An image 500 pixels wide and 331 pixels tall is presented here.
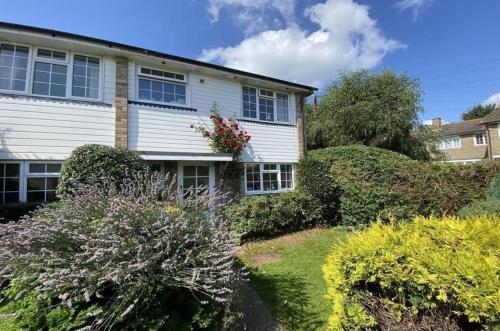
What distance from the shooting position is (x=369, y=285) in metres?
2.78

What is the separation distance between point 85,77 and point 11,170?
3.38m

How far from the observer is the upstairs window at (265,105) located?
11758 millimetres

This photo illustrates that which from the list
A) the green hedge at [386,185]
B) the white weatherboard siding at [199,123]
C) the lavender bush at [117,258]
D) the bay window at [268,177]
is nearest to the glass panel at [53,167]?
the white weatherboard siding at [199,123]

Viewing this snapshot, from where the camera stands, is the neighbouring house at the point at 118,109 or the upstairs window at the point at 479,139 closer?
the neighbouring house at the point at 118,109

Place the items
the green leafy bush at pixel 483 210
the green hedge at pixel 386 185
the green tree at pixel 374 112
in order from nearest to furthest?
the green leafy bush at pixel 483 210, the green hedge at pixel 386 185, the green tree at pixel 374 112

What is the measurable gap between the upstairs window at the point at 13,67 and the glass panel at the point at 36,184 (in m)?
2.56

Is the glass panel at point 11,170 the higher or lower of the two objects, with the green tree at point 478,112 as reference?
lower

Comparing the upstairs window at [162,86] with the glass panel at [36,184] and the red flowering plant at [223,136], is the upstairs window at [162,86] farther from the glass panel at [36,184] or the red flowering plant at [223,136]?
the glass panel at [36,184]

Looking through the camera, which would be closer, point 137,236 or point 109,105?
point 137,236

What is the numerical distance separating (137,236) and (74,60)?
7.83 m

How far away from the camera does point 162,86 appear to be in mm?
9820

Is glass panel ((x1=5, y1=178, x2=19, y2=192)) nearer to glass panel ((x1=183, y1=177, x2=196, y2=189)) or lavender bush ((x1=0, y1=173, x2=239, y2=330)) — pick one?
glass panel ((x1=183, y1=177, x2=196, y2=189))

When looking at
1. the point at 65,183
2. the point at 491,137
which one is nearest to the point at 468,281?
the point at 65,183

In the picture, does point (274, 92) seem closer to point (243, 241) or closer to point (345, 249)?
point (243, 241)
